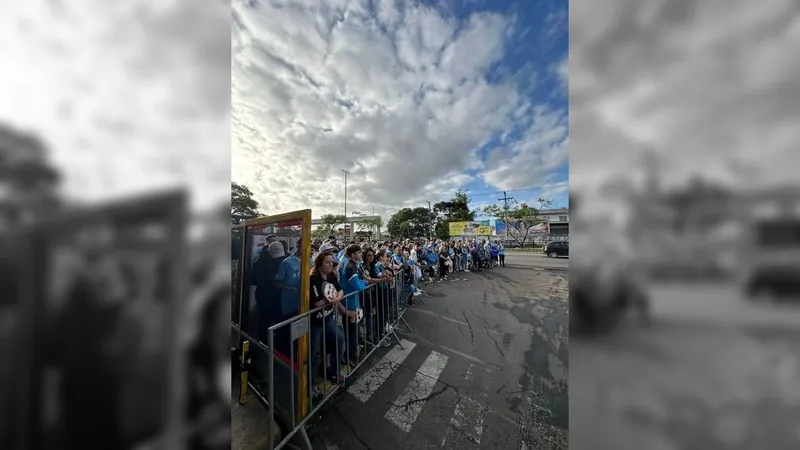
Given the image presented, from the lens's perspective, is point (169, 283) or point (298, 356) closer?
point (169, 283)

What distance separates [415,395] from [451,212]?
34.8 metres

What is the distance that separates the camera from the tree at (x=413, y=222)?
119 ft

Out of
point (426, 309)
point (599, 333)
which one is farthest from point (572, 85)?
point (426, 309)

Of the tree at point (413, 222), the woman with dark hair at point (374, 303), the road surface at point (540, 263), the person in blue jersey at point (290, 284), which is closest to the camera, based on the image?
the person in blue jersey at point (290, 284)

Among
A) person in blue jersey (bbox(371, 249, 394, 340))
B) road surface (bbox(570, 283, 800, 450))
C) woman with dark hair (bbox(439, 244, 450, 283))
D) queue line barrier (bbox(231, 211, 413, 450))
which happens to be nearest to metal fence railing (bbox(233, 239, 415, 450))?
queue line barrier (bbox(231, 211, 413, 450))

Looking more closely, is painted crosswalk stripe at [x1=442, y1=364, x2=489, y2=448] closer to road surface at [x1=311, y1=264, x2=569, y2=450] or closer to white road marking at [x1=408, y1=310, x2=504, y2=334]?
road surface at [x1=311, y1=264, x2=569, y2=450]

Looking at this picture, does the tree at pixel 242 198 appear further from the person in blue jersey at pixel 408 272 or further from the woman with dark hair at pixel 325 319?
the person in blue jersey at pixel 408 272

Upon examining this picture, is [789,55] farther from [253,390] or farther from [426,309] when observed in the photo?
[426,309]

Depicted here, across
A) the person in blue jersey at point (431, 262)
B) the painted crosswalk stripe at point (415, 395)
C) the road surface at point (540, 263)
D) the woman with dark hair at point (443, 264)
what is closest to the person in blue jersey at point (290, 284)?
the painted crosswalk stripe at point (415, 395)

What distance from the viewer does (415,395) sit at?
2.16 m

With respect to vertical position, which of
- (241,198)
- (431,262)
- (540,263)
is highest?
(241,198)

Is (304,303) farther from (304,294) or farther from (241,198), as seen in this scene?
(241,198)

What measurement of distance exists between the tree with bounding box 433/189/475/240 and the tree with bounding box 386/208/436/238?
110 centimetres

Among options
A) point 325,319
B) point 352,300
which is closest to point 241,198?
point 325,319
